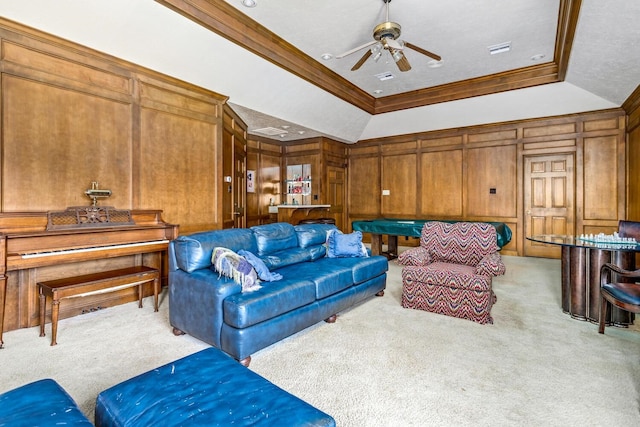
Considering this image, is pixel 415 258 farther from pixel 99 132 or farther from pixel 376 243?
pixel 99 132

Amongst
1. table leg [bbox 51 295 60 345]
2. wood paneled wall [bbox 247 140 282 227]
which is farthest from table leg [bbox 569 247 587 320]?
wood paneled wall [bbox 247 140 282 227]

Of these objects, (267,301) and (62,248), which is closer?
(267,301)

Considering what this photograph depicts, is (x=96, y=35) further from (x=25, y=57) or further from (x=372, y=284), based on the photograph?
(x=372, y=284)

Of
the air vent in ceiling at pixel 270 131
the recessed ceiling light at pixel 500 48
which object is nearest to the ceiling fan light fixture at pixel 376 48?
the recessed ceiling light at pixel 500 48

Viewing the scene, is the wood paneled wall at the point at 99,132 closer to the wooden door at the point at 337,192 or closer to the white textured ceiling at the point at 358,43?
the white textured ceiling at the point at 358,43

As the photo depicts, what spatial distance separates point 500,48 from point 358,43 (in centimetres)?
211

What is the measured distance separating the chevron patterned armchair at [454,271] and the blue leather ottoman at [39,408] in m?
3.00

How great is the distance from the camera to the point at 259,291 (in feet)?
8.29

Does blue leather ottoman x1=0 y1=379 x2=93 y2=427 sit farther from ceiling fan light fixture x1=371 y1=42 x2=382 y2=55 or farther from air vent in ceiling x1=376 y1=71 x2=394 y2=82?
air vent in ceiling x1=376 y1=71 x2=394 y2=82

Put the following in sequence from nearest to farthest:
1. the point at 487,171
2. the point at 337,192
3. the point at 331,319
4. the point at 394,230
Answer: the point at 331,319
the point at 394,230
the point at 487,171
the point at 337,192

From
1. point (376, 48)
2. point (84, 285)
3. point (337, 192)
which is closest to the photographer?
point (84, 285)

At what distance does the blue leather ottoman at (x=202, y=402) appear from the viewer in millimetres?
1160

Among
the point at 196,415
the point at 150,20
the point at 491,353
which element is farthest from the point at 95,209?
the point at 491,353

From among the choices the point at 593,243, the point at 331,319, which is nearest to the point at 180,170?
the point at 331,319
